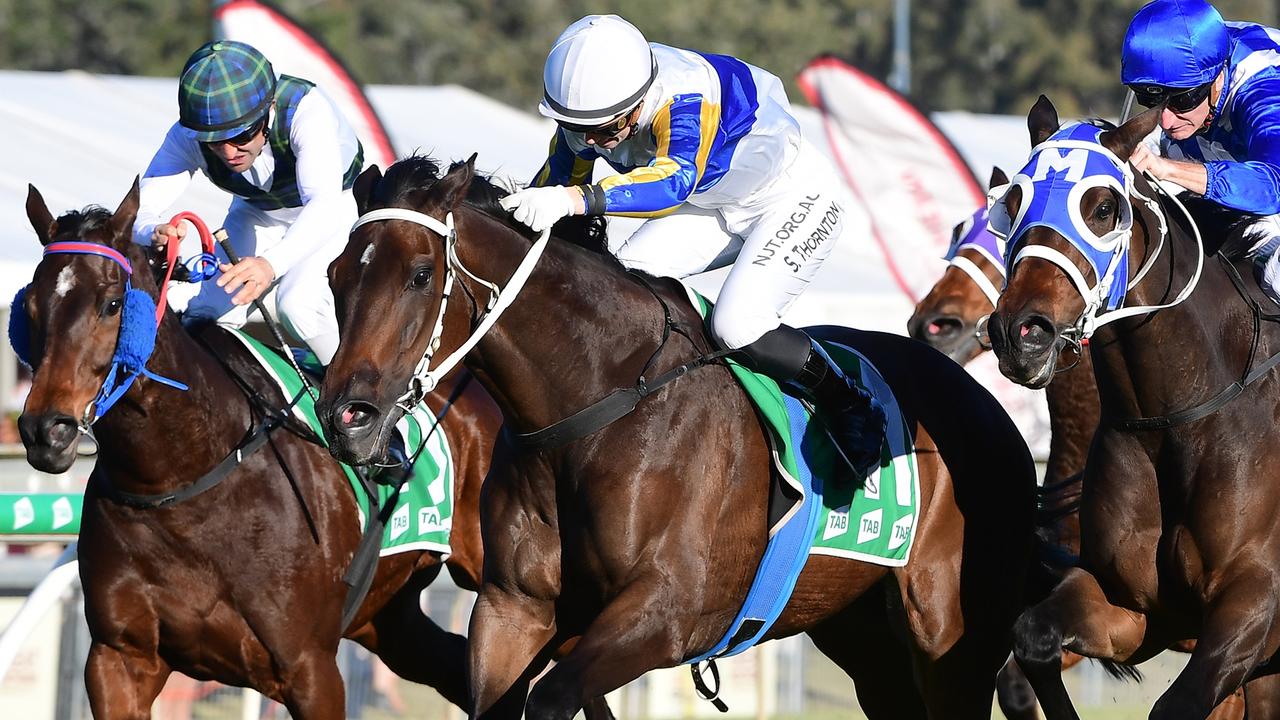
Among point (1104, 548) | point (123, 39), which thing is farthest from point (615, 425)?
point (123, 39)

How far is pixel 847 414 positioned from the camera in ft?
16.6

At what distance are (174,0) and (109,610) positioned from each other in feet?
92.9

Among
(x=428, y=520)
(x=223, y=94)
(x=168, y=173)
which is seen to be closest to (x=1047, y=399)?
(x=428, y=520)

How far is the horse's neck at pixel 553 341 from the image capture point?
4336 millimetres

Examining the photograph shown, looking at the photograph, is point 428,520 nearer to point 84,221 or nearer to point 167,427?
point 167,427

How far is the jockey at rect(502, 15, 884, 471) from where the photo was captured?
4438 mm

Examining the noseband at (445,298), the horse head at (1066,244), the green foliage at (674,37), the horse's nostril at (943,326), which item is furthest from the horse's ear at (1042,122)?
the green foliage at (674,37)

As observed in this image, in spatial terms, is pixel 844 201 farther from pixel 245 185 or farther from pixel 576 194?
pixel 245 185

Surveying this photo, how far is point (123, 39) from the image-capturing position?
3123cm

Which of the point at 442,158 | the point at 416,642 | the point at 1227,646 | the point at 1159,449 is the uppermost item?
the point at 442,158

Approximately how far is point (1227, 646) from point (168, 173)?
11.2 feet

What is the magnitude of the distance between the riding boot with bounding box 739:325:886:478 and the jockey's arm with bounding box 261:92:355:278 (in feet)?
4.40

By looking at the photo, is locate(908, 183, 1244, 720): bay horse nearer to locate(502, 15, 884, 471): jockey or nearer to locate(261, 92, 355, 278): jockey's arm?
locate(502, 15, 884, 471): jockey

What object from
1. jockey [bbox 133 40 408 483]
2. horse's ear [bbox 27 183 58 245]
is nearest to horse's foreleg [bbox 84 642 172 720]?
jockey [bbox 133 40 408 483]
